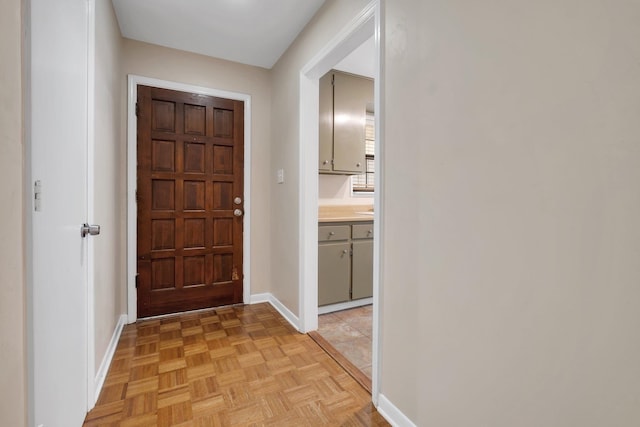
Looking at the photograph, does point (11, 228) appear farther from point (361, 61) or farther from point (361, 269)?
point (361, 61)

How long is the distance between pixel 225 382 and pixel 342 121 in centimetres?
242

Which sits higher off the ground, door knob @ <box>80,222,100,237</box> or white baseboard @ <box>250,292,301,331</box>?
door knob @ <box>80,222,100,237</box>

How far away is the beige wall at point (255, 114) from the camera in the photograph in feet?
8.70

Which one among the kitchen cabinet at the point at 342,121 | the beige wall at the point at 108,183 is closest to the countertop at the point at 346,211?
the kitchen cabinet at the point at 342,121

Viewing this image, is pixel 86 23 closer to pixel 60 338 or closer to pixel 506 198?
pixel 60 338

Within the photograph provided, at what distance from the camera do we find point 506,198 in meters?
0.91

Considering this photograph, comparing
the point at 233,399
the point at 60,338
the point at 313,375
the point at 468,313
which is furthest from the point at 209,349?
the point at 468,313

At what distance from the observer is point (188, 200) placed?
2.64 m

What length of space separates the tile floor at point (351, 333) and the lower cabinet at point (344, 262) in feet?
0.45

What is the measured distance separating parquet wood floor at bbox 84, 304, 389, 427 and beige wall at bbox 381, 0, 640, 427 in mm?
427

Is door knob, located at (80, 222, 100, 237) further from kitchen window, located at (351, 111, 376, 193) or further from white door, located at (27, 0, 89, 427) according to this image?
kitchen window, located at (351, 111, 376, 193)

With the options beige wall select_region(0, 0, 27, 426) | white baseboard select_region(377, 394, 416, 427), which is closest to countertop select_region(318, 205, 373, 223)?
white baseboard select_region(377, 394, 416, 427)

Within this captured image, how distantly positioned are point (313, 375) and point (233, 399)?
1.52 feet

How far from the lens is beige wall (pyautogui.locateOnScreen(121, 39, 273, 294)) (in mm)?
2650
